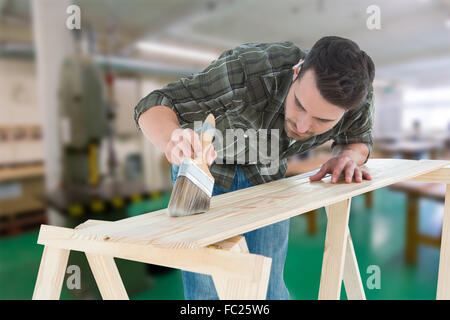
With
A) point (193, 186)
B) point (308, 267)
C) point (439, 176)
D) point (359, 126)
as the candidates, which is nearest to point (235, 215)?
point (193, 186)

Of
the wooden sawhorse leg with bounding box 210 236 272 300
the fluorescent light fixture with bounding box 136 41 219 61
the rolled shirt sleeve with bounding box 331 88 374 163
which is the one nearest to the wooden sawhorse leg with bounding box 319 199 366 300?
the rolled shirt sleeve with bounding box 331 88 374 163

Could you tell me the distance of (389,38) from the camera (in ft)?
19.1

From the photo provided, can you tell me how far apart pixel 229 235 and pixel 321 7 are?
397cm

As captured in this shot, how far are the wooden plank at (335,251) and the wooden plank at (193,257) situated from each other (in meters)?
0.66

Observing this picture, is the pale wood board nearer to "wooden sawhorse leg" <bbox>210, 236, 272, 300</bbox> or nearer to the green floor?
"wooden sawhorse leg" <bbox>210, 236, 272, 300</bbox>

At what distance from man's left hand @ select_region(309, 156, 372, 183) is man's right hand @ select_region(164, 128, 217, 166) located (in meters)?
0.46

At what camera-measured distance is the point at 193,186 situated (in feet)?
2.44

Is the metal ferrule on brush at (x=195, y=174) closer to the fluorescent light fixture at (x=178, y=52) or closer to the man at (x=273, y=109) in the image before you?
the man at (x=273, y=109)

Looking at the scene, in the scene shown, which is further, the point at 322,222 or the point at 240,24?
the point at 240,24

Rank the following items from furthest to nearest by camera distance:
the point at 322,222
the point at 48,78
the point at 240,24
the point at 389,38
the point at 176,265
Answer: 1. the point at 389,38
2. the point at 240,24
3. the point at 322,222
4. the point at 48,78
5. the point at 176,265

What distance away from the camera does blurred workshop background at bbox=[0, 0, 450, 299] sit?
2.28 meters
